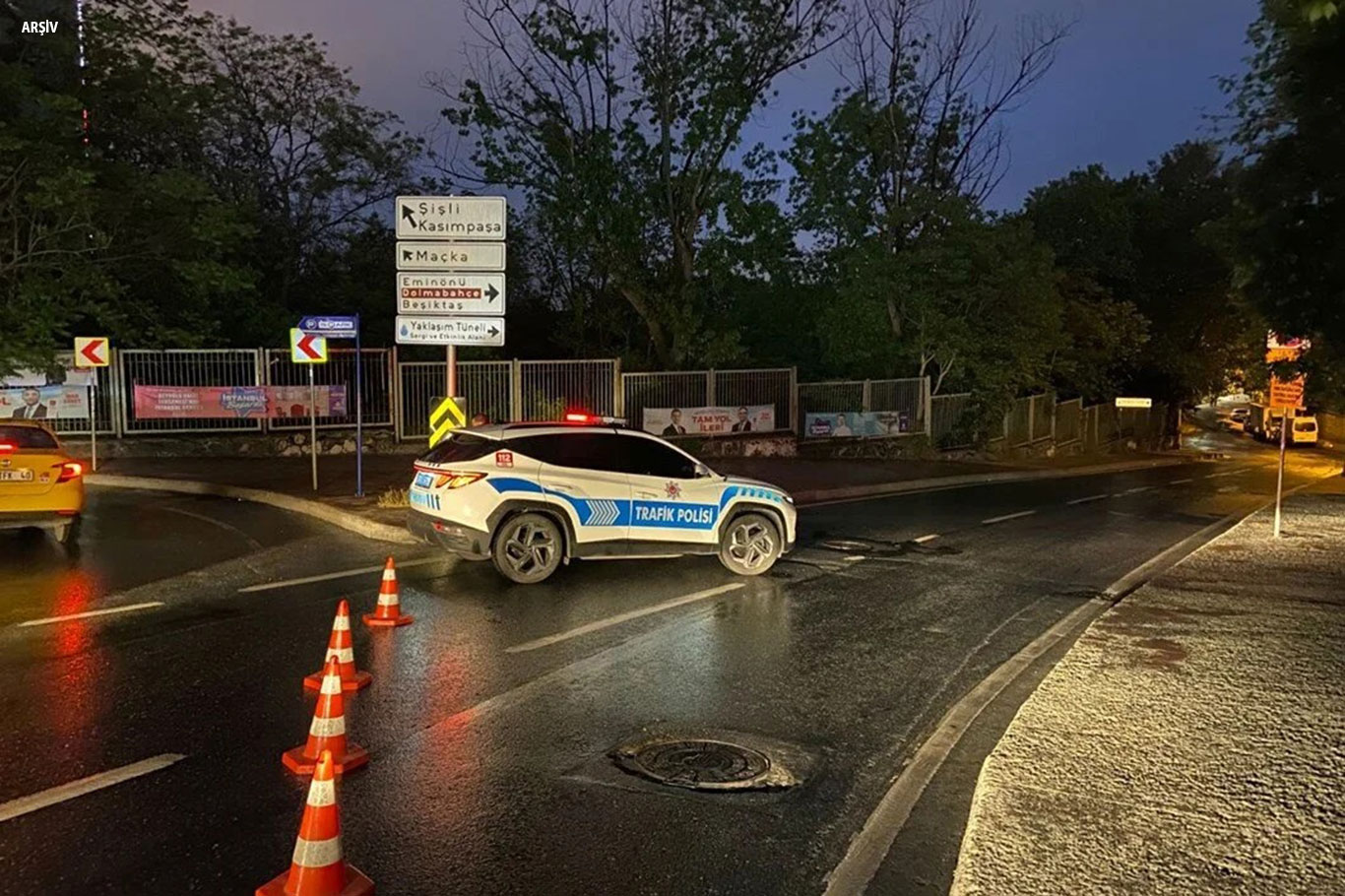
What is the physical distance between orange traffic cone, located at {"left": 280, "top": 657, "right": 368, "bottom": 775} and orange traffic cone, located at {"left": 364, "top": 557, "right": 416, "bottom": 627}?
2.99 meters

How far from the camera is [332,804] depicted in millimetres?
3629

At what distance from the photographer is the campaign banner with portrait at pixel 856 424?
27391mm

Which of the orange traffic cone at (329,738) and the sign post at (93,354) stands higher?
the sign post at (93,354)

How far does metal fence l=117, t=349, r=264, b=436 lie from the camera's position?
70.0 ft

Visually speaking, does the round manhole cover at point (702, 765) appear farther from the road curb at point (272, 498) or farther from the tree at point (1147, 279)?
the tree at point (1147, 279)

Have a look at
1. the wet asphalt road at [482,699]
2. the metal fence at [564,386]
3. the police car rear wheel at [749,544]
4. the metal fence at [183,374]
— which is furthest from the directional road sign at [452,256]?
the metal fence at [183,374]

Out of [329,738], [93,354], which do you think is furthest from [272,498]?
[329,738]

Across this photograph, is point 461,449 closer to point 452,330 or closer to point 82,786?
point 452,330

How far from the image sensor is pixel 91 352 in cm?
1883

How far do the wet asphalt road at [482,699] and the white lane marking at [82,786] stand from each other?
68mm

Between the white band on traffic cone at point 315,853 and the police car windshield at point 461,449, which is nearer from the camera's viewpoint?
the white band on traffic cone at point 315,853

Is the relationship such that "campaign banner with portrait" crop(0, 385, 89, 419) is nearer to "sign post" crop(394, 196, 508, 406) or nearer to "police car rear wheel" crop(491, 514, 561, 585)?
"sign post" crop(394, 196, 508, 406)

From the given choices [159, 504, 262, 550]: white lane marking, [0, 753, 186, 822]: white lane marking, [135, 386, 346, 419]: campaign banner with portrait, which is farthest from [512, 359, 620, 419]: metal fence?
[0, 753, 186, 822]: white lane marking

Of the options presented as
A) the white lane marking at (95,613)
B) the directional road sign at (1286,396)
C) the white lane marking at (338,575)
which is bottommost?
the white lane marking at (338,575)
